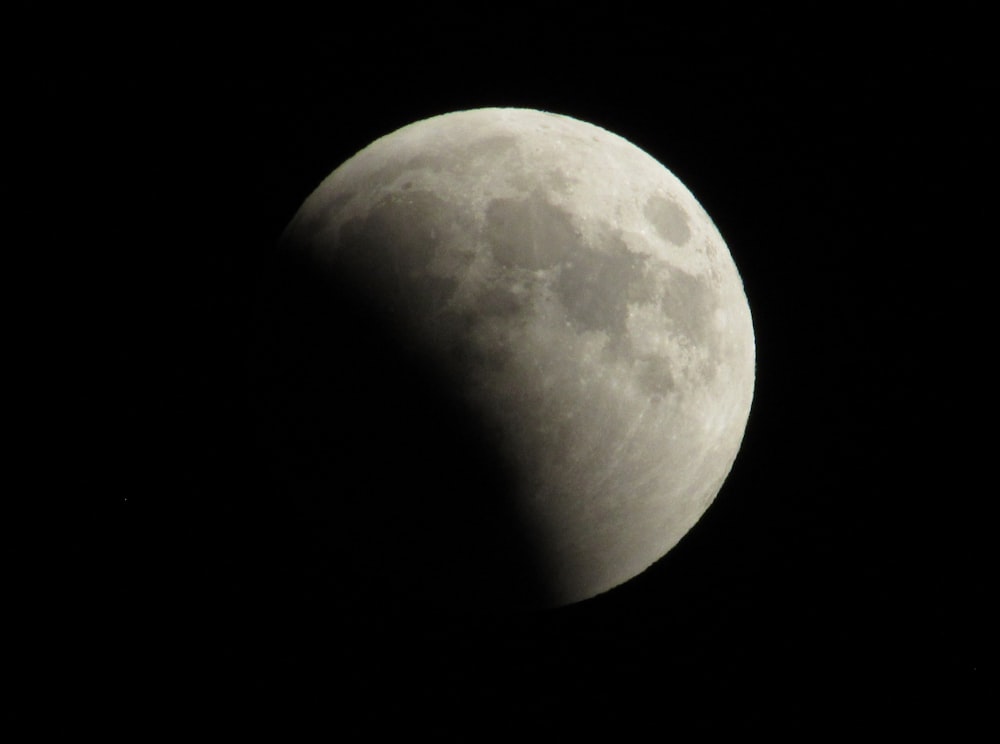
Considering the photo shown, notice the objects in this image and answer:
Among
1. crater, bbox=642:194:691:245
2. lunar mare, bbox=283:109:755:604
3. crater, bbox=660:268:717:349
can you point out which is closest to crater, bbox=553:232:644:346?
lunar mare, bbox=283:109:755:604

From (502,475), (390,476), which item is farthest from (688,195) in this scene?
(390,476)

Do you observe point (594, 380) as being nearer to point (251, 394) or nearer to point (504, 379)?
point (504, 379)

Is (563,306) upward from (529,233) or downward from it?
downward

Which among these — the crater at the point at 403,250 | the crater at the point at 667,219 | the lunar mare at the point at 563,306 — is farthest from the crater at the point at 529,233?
the crater at the point at 667,219

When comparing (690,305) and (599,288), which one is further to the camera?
(690,305)

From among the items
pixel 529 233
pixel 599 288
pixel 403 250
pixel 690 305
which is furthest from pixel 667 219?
pixel 403 250

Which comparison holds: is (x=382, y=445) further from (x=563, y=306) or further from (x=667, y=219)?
(x=667, y=219)

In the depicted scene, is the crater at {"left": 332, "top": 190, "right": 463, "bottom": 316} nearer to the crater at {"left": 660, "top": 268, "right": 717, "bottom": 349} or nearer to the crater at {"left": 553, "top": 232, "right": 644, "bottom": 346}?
the crater at {"left": 553, "top": 232, "right": 644, "bottom": 346}

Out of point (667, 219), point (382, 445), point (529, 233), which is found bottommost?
point (382, 445)
